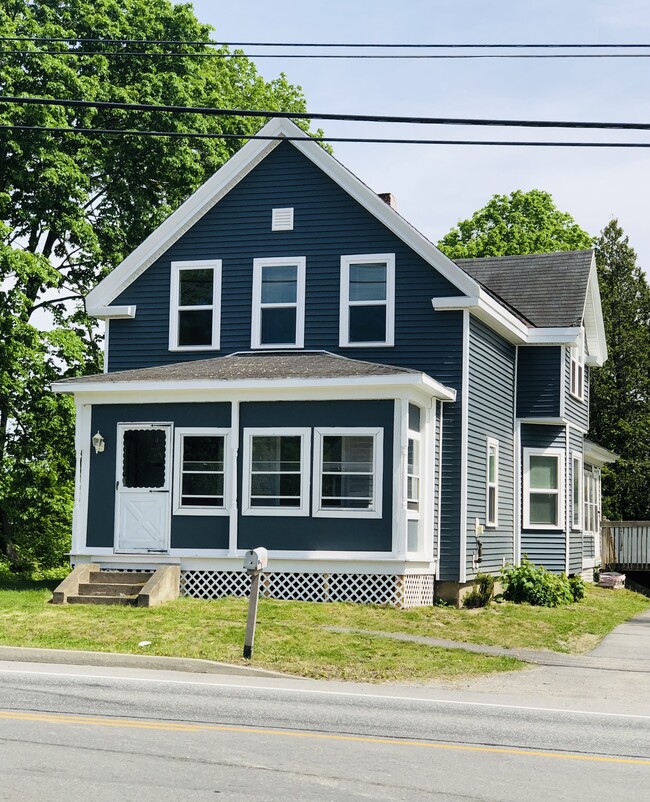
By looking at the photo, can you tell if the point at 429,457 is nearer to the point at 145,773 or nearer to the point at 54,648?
the point at 54,648

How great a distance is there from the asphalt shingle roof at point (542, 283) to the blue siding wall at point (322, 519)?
7.22 m

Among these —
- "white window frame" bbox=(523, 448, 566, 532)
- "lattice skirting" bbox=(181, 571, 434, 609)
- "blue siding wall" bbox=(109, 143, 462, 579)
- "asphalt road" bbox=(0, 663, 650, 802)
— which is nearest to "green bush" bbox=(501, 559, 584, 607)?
"blue siding wall" bbox=(109, 143, 462, 579)

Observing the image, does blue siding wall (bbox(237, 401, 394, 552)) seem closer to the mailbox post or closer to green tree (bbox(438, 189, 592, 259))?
the mailbox post

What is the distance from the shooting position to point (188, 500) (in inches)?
848

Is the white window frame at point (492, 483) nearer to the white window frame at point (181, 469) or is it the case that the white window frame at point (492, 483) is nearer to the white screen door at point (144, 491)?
the white window frame at point (181, 469)

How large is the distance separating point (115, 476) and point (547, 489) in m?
10.5

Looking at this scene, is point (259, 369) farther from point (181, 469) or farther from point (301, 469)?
point (181, 469)

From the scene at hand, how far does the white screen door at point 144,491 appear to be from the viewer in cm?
2147

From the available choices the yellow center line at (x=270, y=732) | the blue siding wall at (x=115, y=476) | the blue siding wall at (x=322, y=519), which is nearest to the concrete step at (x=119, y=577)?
the blue siding wall at (x=115, y=476)

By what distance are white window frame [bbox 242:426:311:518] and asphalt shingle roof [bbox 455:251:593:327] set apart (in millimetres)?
7698

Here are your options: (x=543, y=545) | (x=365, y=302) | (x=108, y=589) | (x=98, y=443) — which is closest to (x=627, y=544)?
(x=543, y=545)

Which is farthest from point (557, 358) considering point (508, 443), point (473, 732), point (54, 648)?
point (473, 732)

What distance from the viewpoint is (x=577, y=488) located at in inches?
1136

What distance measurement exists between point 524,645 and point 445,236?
118 ft
